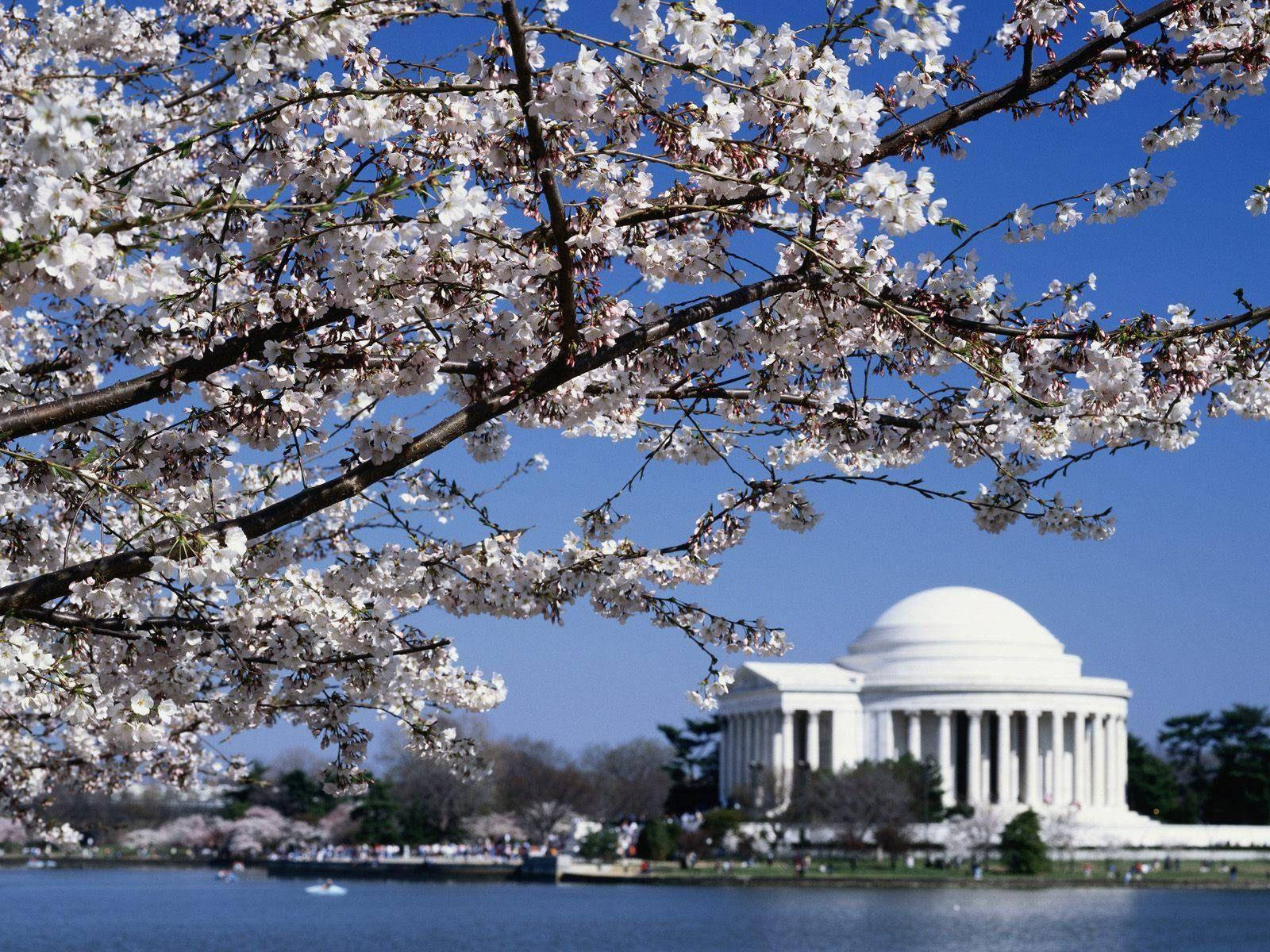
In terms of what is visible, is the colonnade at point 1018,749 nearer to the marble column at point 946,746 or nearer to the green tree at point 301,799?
the marble column at point 946,746

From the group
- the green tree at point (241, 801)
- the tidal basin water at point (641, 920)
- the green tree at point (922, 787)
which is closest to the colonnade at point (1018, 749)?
the green tree at point (922, 787)

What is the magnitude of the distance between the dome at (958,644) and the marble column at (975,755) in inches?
97.5

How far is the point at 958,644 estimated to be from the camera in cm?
9788

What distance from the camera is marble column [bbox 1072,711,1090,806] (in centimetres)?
9506

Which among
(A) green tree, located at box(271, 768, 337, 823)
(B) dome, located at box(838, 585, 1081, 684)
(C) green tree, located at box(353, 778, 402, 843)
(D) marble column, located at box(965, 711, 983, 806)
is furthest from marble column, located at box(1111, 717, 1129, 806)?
(A) green tree, located at box(271, 768, 337, 823)

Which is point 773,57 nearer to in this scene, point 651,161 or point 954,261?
point 651,161

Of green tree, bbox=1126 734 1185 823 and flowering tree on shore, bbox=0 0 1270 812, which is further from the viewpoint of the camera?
green tree, bbox=1126 734 1185 823

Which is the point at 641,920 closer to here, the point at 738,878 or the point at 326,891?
the point at 738,878

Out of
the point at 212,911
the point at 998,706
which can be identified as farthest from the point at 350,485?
the point at 998,706

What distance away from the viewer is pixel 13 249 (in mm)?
4523

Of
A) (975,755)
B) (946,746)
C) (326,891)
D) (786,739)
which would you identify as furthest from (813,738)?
(326,891)

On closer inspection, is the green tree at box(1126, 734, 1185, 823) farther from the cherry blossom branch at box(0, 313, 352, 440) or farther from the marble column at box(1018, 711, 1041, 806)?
the cherry blossom branch at box(0, 313, 352, 440)

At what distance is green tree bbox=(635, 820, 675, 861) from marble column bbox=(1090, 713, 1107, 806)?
31.3 metres

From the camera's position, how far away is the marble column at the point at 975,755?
3750 inches
